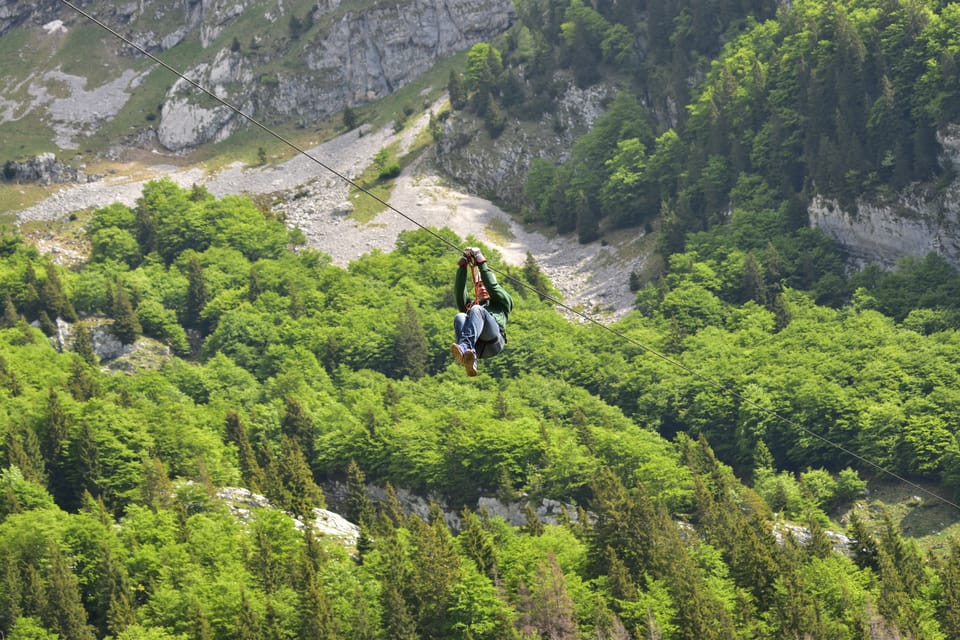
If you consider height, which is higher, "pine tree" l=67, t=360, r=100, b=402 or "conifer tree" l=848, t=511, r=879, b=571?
"conifer tree" l=848, t=511, r=879, b=571

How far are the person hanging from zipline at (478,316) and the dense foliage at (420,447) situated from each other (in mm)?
42329

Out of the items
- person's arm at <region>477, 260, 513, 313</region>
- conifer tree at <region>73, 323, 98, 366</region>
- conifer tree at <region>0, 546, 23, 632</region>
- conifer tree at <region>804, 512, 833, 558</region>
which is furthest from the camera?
conifer tree at <region>73, 323, 98, 366</region>

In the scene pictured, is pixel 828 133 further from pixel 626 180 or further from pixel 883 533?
pixel 883 533

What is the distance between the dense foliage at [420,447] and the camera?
91.9 m

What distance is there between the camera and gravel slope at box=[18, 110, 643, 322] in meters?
168

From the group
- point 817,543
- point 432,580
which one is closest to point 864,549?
point 817,543

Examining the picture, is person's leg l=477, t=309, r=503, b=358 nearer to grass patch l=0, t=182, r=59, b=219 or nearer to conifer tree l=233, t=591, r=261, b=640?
conifer tree l=233, t=591, r=261, b=640

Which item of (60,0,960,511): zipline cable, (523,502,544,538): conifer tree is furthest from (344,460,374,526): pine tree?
(60,0,960,511): zipline cable

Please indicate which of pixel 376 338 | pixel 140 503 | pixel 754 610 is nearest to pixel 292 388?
pixel 376 338

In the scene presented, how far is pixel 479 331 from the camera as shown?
46.8 metres

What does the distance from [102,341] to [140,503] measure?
154ft

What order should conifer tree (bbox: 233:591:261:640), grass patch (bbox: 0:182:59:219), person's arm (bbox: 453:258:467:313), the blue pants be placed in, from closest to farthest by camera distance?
1. the blue pants
2. person's arm (bbox: 453:258:467:313)
3. conifer tree (bbox: 233:591:261:640)
4. grass patch (bbox: 0:182:59:219)

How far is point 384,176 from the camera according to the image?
187375 mm

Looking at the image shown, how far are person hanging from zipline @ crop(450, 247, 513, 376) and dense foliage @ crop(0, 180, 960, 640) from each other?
42.3m
